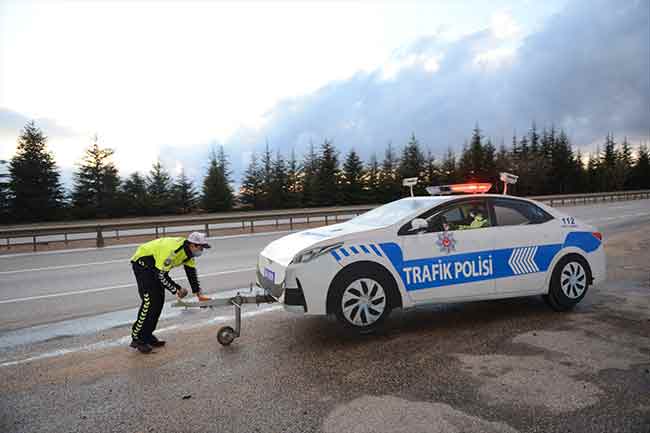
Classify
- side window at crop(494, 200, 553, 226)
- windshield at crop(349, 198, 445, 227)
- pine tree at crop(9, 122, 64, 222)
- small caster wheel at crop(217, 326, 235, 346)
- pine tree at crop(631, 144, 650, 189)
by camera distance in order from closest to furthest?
small caster wheel at crop(217, 326, 235, 346), windshield at crop(349, 198, 445, 227), side window at crop(494, 200, 553, 226), pine tree at crop(9, 122, 64, 222), pine tree at crop(631, 144, 650, 189)

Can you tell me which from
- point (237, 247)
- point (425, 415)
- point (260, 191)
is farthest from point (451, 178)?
point (425, 415)

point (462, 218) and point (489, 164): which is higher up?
point (489, 164)

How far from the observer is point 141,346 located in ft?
15.7

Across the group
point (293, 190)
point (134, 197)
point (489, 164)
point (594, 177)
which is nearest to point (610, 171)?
point (594, 177)

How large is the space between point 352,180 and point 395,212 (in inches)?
1851

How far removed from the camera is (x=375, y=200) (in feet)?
172

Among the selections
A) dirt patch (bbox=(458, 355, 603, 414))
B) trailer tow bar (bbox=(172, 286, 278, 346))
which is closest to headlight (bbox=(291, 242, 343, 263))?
trailer tow bar (bbox=(172, 286, 278, 346))

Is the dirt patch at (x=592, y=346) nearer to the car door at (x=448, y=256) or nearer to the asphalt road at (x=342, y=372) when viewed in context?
the asphalt road at (x=342, y=372)

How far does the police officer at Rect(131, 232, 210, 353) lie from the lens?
484 centimetres

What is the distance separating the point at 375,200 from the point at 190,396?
49.4 m

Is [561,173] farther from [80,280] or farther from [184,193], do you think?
[80,280]

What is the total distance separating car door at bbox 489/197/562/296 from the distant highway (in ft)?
15.9

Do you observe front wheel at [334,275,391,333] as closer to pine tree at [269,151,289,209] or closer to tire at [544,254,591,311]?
tire at [544,254,591,311]

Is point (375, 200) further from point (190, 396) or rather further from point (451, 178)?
point (190, 396)
